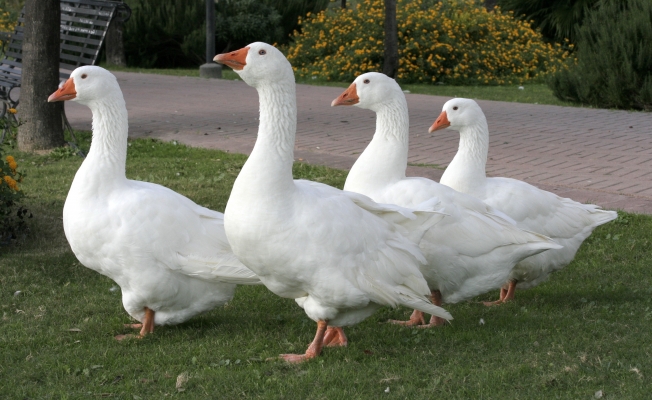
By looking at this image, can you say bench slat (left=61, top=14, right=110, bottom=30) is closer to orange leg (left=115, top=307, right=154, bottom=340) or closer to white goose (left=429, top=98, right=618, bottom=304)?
white goose (left=429, top=98, right=618, bottom=304)

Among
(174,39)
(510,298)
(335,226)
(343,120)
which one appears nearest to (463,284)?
(510,298)

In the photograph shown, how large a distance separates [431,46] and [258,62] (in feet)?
50.1

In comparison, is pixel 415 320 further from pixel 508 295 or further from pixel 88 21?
pixel 88 21

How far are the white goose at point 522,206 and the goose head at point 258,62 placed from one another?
72.3 inches

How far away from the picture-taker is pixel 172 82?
17.4 metres

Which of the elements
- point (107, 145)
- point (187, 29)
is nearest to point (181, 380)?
point (107, 145)

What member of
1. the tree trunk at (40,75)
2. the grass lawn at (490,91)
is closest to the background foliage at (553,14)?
the grass lawn at (490,91)

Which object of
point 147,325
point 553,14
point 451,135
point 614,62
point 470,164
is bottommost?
point 147,325

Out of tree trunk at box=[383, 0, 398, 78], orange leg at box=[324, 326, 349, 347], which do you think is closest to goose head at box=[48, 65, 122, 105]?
orange leg at box=[324, 326, 349, 347]

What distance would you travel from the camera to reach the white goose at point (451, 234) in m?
4.67

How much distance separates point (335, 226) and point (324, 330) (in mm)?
629

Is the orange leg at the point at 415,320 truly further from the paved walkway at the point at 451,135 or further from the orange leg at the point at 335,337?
the paved walkway at the point at 451,135

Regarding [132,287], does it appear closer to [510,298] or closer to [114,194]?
[114,194]

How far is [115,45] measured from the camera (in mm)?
21766
